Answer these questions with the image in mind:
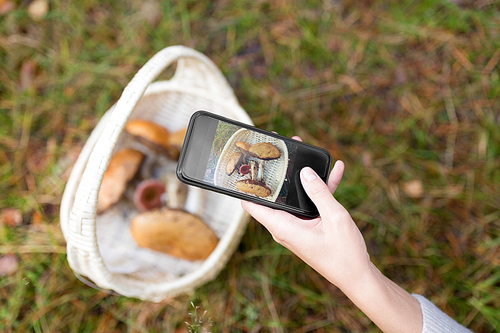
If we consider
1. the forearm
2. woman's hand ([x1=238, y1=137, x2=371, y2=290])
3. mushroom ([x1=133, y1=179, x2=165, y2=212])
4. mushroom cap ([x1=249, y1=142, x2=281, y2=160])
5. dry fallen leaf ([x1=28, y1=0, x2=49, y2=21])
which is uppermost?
dry fallen leaf ([x1=28, y1=0, x2=49, y2=21])

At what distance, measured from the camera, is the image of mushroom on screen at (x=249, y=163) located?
124cm

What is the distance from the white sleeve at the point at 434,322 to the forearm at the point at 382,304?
0.03 m

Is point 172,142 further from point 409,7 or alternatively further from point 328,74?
point 409,7

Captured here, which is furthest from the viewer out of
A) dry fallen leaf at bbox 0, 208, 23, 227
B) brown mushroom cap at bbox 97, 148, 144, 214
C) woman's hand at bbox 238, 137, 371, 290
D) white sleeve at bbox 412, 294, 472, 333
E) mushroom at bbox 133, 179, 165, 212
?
dry fallen leaf at bbox 0, 208, 23, 227

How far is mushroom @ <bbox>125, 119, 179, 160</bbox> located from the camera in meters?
1.74

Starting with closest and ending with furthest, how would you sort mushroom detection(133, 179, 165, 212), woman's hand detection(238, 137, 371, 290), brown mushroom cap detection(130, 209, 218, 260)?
woman's hand detection(238, 137, 371, 290) < brown mushroom cap detection(130, 209, 218, 260) < mushroom detection(133, 179, 165, 212)

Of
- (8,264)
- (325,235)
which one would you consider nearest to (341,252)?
(325,235)

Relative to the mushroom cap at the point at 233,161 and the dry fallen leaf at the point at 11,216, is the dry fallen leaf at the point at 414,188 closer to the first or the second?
the mushroom cap at the point at 233,161

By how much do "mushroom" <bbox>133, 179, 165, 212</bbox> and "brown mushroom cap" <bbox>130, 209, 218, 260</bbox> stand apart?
0.77 feet

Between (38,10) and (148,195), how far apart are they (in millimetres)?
1793

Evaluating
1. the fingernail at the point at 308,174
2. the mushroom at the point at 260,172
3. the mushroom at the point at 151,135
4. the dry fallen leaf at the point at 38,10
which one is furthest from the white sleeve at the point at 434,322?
the dry fallen leaf at the point at 38,10

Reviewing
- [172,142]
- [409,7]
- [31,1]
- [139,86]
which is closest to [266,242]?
[172,142]

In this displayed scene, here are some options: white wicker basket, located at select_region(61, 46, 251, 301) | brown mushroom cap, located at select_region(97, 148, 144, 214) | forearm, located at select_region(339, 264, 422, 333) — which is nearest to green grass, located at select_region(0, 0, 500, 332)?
white wicker basket, located at select_region(61, 46, 251, 301)

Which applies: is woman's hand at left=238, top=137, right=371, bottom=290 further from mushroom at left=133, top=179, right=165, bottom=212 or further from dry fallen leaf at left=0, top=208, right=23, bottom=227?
dry fallen leaf at left=0, top=208, right=23, bottom=227
